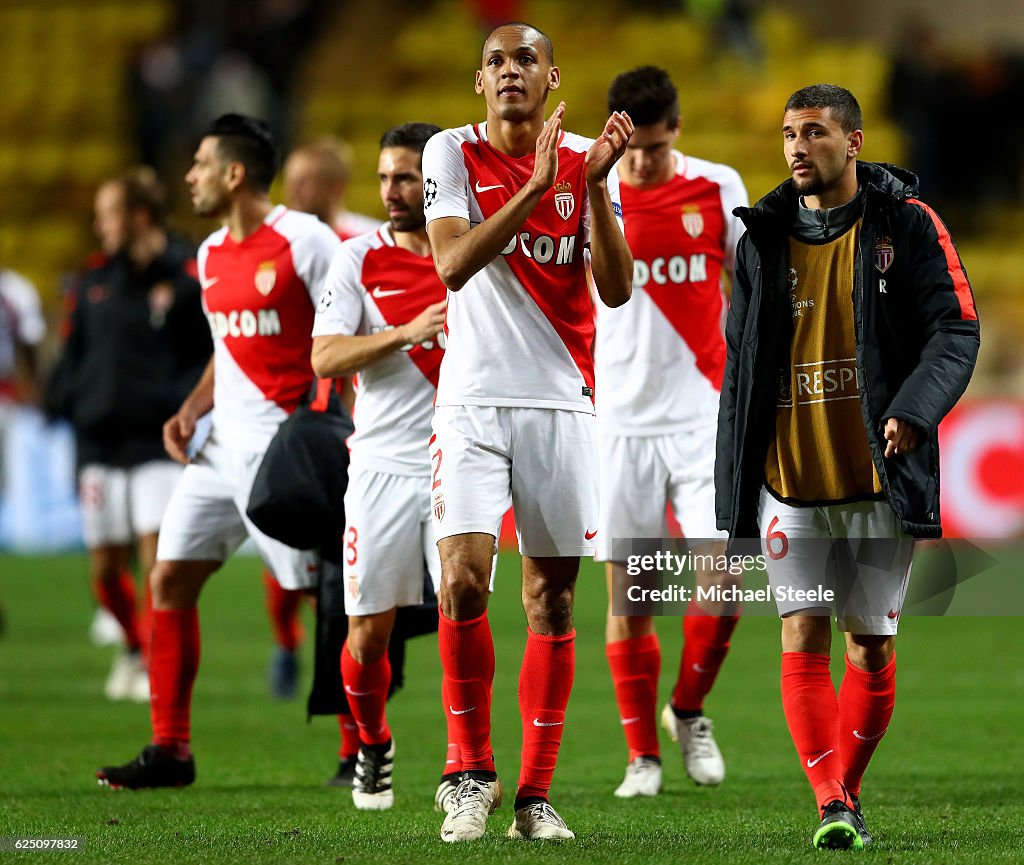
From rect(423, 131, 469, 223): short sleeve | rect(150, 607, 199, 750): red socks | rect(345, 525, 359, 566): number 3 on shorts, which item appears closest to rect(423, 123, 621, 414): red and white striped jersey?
rect(423, 131, 469, 223): short sleeve

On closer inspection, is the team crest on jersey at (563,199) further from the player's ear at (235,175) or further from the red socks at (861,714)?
the player's ear at (235,175)

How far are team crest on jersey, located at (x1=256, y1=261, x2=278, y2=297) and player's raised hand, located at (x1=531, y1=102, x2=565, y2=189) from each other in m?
1.81

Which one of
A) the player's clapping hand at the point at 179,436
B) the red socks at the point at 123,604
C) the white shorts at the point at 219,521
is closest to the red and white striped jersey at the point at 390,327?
the white shorts at the point at 219,521

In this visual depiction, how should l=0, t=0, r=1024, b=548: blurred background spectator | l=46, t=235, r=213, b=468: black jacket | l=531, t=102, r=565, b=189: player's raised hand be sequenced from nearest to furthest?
l=531, t=102, r=565, b=189: player's raised hand < l=46, t=235, r=213, b=468: black jacket < l=0, t=0, r=1024, b=548: blurred background spectator

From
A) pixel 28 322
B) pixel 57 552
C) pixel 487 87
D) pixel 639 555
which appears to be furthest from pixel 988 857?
pixel 57 552

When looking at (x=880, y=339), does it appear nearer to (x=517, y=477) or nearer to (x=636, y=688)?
(x=517, y=477)

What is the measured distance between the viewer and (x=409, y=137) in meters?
5.92

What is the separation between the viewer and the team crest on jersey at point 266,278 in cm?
641

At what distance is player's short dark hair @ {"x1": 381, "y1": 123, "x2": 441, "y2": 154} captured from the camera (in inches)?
233

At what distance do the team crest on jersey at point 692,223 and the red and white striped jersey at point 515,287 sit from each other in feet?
4.58

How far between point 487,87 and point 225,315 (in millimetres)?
1729

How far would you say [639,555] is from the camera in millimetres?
6531

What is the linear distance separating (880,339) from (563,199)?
0.99 meters

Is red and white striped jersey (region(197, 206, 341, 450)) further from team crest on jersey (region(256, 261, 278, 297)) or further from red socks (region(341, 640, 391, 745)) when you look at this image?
red socks (region(341, 640, 391, 745))
